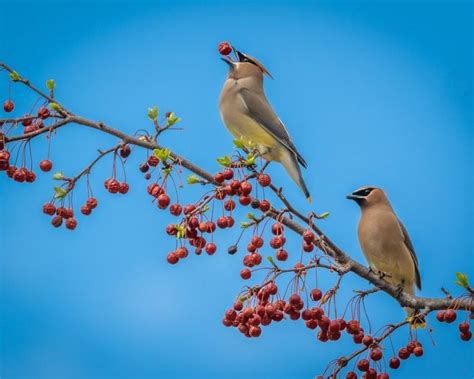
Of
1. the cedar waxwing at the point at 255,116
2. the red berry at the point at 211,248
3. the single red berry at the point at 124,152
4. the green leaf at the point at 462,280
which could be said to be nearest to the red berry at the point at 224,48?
the cedar waxwing at the point at 255,116

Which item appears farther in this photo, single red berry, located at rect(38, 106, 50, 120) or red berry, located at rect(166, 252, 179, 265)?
single red berry, located at rect(38, 106, 50, 120)

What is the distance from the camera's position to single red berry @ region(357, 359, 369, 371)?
258 centimetres

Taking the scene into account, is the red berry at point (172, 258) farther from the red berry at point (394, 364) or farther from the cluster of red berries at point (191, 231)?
the red berry at point (394, 364)

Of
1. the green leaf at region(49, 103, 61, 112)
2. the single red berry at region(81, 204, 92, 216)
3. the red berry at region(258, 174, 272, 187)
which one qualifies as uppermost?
the green leaf at region(49, 103, 61, 112)

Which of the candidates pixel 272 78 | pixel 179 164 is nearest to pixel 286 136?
pixel 272 78

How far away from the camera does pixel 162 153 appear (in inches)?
98.9

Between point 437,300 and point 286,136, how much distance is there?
1.62 metres

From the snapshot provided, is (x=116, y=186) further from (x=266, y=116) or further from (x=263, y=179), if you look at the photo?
(x=266, y=116)

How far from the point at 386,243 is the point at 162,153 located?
69.5 inches

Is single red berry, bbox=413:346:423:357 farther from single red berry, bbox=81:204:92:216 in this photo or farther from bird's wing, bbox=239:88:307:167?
bird's wing, bbox=239:88:307:167

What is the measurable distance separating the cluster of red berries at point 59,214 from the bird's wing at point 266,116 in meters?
1.55

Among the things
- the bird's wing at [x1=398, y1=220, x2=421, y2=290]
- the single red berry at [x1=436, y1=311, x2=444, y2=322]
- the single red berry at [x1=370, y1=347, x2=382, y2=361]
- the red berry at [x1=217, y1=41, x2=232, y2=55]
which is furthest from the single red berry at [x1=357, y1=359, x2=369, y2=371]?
the red berry at [x1=217, y1=41, x2=232, y2=55]

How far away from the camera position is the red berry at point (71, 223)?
2666 millimetres

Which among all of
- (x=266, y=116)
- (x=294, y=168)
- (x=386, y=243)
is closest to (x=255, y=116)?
(x=266, y=116)
